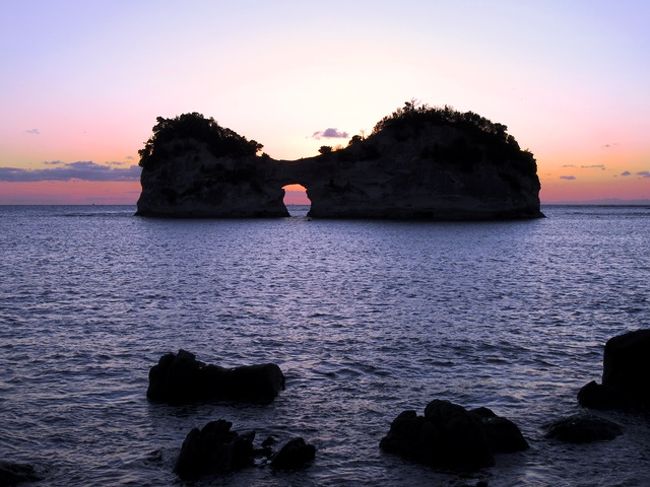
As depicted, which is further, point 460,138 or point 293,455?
point 460,138

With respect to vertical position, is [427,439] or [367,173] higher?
[367,173]

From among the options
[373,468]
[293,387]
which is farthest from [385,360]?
[373,468]

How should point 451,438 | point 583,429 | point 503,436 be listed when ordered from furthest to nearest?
point 583,429 → point 503,436 → point 451,438

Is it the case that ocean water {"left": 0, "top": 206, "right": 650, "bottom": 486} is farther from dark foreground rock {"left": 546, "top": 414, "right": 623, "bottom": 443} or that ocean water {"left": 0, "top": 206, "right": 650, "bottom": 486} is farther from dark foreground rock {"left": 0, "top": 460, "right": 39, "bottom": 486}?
dark foreground rock {"left": 0, "top": 460, "right": 39, "bottom": 486}

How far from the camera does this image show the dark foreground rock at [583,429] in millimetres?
12766

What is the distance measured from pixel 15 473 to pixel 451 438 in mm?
7472

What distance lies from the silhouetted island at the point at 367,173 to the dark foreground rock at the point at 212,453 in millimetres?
101156

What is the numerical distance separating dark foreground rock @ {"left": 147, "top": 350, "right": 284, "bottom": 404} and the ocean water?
1.24ft

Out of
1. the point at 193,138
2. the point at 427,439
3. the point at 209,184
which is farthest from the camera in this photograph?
the point at 193,138

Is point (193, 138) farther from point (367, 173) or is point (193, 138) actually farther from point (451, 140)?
point (451, 140)

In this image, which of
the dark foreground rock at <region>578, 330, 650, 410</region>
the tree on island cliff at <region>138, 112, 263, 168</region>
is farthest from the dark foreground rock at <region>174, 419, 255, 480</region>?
the tree on island cliff at <region>138, 112, 263, 168</region>

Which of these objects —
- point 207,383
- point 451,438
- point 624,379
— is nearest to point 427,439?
point 451,438

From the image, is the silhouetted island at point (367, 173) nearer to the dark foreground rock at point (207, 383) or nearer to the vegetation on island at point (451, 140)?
the vegetation on island at point (451, 140)

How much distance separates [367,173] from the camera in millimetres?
116750
